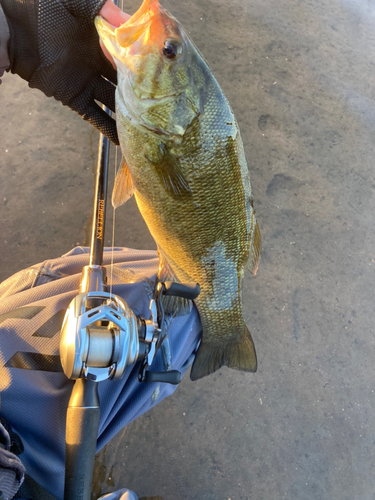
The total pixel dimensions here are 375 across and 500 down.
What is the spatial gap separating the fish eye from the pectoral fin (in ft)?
1.24

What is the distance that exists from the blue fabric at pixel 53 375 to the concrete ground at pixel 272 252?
2.23 ft

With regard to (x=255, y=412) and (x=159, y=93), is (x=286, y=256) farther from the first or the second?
(x=159, y=93)

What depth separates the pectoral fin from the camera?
3.76 ft

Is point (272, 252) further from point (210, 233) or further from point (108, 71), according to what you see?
point (108, 71)

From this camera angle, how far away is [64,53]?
3.75ft

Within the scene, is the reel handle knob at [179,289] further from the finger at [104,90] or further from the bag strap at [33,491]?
the finger at [104,90]

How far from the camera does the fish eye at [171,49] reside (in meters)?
0.95

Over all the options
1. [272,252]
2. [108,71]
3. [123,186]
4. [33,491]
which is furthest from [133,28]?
[272,252]

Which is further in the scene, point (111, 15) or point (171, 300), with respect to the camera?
point (171, 300)

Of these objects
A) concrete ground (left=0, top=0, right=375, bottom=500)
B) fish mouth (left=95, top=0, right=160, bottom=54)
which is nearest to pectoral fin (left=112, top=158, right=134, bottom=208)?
fish mouth (left=95, top=0, right=160, bottom=54)

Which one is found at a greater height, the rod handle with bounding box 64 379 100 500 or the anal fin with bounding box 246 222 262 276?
the anal fin with bounding box 246 222 262 276

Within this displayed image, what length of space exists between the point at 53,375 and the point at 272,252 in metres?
1.62

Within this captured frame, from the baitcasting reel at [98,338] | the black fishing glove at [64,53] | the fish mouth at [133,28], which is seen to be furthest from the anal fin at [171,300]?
the fish mouth at [133,28]

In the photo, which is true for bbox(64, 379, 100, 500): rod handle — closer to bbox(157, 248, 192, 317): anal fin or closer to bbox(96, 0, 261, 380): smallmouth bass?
bbox(157, 248, 192, 317): anal fin
